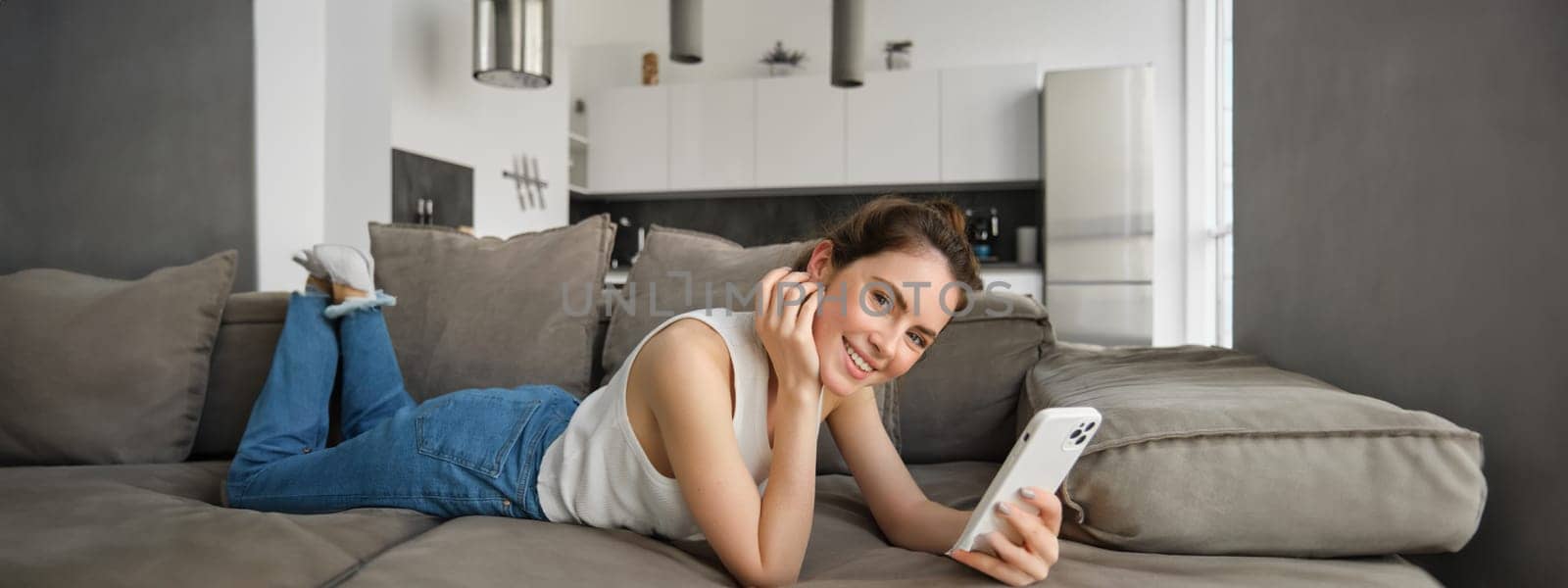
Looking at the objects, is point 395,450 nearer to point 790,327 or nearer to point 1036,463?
point 790,327

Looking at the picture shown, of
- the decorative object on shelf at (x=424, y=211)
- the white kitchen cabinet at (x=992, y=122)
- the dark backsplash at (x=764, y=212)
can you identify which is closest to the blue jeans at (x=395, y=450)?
the decorative object on shelf at (x=424, y=211)

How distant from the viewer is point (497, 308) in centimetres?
196

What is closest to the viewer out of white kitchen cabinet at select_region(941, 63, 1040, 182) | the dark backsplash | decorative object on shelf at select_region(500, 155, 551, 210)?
decorative object on shelf at select_region(500, 155, 551, 210)

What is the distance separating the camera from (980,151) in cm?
537

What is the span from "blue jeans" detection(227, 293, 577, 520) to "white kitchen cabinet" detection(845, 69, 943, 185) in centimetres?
410

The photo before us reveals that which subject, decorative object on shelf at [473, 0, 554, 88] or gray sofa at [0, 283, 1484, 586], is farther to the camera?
decorative object on shelf at [473, 0, 554, 88]

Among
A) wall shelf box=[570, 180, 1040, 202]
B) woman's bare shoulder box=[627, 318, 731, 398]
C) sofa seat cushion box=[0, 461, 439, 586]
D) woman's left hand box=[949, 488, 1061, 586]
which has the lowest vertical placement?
sofa seat cushion box=[0, 461, 439, 586]

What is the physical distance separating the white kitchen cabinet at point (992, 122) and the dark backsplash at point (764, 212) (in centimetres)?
32

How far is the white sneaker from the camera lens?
1.85 metres

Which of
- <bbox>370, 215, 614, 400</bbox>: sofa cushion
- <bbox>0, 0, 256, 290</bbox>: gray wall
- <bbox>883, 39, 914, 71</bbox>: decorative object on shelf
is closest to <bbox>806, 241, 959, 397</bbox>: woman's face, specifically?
<bbox>370, 215, 614, 400</bbox>: sofa cushion

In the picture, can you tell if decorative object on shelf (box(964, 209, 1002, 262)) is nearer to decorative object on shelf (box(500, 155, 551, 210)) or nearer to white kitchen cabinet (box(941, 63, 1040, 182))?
white kitchen cabinet (box(941, 63, 1040, 182))

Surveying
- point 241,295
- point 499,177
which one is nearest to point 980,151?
point 499,177

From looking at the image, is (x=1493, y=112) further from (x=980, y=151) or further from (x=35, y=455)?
(x=980, y=151)

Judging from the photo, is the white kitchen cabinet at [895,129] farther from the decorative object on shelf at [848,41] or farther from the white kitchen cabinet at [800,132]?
the decorative object on shelf at [848,41]
